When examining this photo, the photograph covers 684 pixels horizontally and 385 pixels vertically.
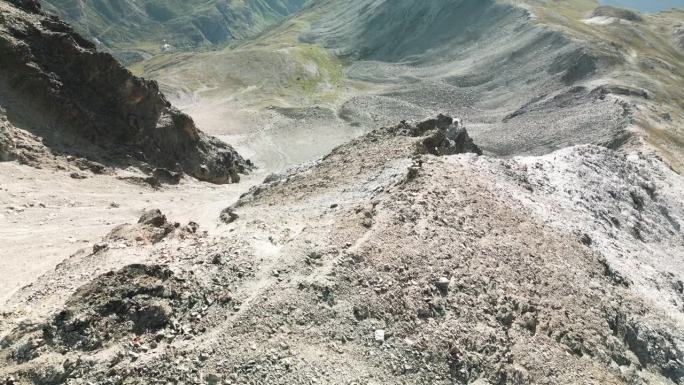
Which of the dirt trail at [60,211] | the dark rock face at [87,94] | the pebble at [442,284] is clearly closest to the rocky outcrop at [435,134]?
the pebble at [442,284]

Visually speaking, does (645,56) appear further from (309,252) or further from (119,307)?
(119,307)

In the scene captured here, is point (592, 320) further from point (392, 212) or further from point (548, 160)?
point (548, 160)

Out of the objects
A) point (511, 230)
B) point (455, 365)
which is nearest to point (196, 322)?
point (455, 365)

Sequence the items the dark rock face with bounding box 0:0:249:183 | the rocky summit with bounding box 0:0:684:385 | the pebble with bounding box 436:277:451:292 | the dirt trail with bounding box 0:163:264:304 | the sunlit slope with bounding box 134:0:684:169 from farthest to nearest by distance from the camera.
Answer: the sunlit slope with bounding box 134:0:684:169, the dark rock face with bounding box 0:0:249:183, the dirt trail with bounding box 0:163:264:304, the pebble with bounding box 436:277:451:292, the rocky summit with bounding box 0:0:684:385

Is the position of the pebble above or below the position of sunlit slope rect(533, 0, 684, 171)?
above

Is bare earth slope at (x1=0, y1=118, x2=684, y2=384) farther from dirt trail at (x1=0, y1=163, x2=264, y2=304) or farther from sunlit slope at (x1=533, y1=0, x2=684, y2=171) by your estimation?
sunlit slope at (x1=533, y1=0, x2=684, y2=171)

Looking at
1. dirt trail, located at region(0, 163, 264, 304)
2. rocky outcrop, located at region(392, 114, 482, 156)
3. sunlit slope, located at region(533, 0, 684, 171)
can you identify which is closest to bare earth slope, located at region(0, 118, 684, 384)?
dirt trail, located at region(0, 163, 264, 304)
